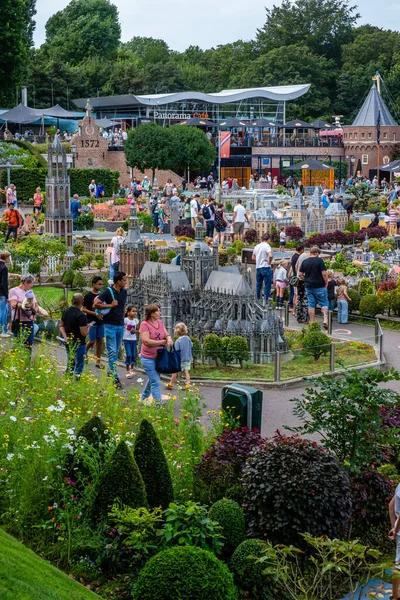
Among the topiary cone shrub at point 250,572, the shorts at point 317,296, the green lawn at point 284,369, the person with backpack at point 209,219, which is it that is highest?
the person with backpack at point 209,219

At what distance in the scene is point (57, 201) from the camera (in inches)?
1139

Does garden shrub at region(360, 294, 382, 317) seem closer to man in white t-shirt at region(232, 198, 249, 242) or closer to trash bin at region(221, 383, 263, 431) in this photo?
trash bin at region(221, 383, 263, 431)

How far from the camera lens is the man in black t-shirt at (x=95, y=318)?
15.1 metres

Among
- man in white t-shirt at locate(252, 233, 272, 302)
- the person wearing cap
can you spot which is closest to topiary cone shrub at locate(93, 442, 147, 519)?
the person wearing cap

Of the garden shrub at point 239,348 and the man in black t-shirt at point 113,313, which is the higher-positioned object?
the man in black t-shirt at point 113,313

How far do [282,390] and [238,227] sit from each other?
18592mm

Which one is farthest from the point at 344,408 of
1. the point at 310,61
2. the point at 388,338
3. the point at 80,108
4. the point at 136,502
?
the point at 310,61

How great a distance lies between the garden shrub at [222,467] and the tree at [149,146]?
43734 millimetres

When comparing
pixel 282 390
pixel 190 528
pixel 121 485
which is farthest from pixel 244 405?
pixel 282 390

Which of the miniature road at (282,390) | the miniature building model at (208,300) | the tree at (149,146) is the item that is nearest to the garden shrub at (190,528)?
the miniature road at (282,390)

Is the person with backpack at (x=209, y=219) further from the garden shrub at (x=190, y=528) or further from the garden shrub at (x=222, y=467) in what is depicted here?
the garden shrub at (x=190, y=528)

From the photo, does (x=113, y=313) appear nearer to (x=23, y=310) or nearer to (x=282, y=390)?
(x=23, y=310)

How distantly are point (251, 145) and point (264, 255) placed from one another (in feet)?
151

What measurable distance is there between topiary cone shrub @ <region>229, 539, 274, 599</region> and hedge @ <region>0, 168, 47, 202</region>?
133ft
